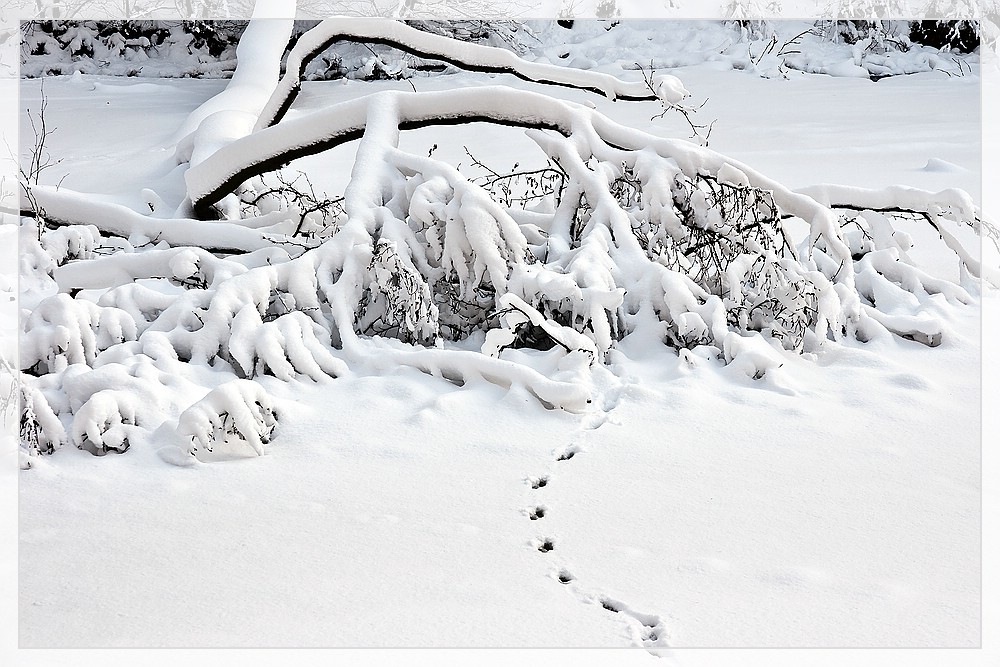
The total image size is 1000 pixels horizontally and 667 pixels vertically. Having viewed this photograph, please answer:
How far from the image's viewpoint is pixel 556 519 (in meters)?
2.32

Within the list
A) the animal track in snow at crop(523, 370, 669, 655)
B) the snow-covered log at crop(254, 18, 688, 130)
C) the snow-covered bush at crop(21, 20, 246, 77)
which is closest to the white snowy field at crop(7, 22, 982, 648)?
the animal track in snow at crop(523, 370, 669, 655)

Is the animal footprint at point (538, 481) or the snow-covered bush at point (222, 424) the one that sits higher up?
the animal footprint at point (538, 481)

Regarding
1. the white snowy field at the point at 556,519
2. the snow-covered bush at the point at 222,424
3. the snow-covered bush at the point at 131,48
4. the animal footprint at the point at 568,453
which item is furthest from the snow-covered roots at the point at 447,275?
the snow-covered bush at the point at 131,48

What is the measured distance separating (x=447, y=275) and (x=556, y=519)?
55.9 inches

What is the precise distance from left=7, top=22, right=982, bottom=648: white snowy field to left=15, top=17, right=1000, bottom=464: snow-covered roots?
11cm

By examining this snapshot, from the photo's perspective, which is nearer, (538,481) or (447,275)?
(538,481)

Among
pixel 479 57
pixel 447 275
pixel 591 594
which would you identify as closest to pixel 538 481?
pixel 591 594

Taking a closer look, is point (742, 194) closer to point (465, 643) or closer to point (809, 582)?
point (809, 582)

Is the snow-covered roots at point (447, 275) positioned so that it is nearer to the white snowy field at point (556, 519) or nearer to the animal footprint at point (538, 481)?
the white snowy field at point (556, 519)

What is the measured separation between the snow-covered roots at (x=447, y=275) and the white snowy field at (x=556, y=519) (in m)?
0.11

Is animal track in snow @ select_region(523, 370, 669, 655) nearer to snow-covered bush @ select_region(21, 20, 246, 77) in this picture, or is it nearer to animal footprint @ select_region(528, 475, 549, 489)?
animal footprint @ select_region(528, 475, 549, 489)

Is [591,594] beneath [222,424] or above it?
above

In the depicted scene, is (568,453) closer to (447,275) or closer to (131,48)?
(447,275)

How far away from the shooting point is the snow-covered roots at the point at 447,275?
306 centimetres
